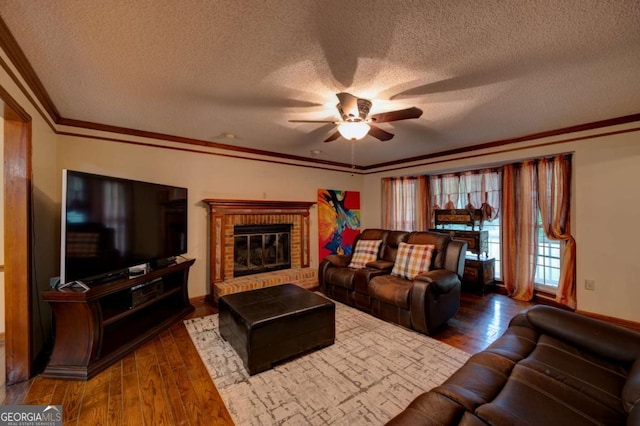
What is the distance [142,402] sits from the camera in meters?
1.80

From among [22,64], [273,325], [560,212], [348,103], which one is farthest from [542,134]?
[22,64]

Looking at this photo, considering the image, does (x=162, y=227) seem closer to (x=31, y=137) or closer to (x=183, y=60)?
(x=31, y=137)

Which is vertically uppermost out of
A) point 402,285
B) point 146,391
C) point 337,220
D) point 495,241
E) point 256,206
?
point 256,206

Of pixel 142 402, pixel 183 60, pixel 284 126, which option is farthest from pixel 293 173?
pixel 142 402

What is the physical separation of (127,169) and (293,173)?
254 cm

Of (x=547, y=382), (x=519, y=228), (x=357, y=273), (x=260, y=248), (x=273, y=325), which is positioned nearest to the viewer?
(x=547, y=382)

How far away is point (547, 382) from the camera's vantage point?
1230 millimetres

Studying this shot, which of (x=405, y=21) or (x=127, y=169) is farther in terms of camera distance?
(x=127, y=169)

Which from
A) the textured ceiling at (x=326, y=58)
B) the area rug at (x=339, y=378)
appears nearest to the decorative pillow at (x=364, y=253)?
the area rug at (x=339, y=378)

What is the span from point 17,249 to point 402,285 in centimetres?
342

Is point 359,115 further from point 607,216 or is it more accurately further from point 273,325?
point 607,216

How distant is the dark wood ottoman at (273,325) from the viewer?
212cm

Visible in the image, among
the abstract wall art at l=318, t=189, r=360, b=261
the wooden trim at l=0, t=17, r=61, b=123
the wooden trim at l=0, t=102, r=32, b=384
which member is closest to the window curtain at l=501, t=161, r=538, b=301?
the abstract wall art at l=318, t=189, r=360, b=261

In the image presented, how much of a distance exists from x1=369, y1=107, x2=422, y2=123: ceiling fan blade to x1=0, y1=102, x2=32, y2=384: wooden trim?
2764 millimetres
